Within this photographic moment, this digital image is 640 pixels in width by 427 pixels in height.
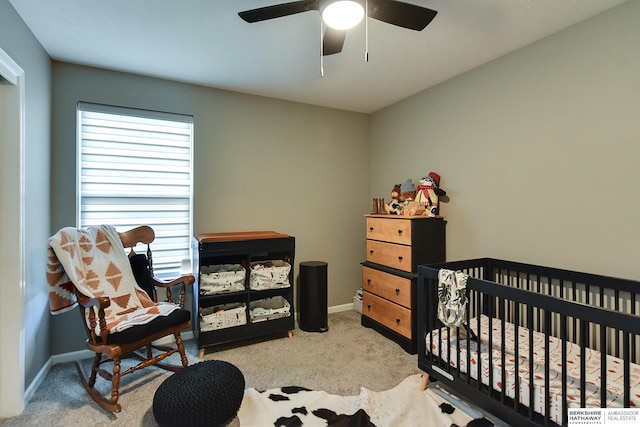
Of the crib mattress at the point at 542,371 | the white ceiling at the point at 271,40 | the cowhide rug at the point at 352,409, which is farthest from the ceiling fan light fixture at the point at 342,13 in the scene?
the cowhide rug at the point at 352,409

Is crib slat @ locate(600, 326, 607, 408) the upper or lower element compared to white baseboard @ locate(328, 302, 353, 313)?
upper

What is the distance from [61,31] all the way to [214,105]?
1.22 metres

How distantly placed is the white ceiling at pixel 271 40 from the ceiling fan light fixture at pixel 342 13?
458 millimetres

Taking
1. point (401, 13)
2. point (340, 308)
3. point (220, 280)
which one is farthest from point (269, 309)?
point (401, 13)

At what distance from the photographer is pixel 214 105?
306 centimetres

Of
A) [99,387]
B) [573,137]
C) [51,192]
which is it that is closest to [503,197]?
[573,137]

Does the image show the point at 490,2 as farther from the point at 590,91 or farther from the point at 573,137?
the point at 573,137

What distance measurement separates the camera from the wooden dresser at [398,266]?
2701 millimetres

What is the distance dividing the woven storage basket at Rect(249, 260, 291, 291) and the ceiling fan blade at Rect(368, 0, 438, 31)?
2.12 m

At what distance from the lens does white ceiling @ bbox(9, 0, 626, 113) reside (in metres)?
1.83

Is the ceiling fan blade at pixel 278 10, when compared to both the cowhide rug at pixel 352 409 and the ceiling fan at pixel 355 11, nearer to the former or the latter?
the ceiling fan at pixel 355 11

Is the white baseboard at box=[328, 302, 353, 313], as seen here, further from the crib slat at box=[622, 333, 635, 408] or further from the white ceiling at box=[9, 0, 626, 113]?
the crib slat at box=[622, 333, 635, 408]

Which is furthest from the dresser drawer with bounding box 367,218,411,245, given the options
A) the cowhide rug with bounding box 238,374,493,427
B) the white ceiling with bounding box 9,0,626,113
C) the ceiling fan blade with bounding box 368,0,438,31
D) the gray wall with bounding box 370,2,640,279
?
the ceiling fan blade with bounding box 368,0,438,31

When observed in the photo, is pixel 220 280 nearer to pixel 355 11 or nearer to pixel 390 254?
pixel 390 254
